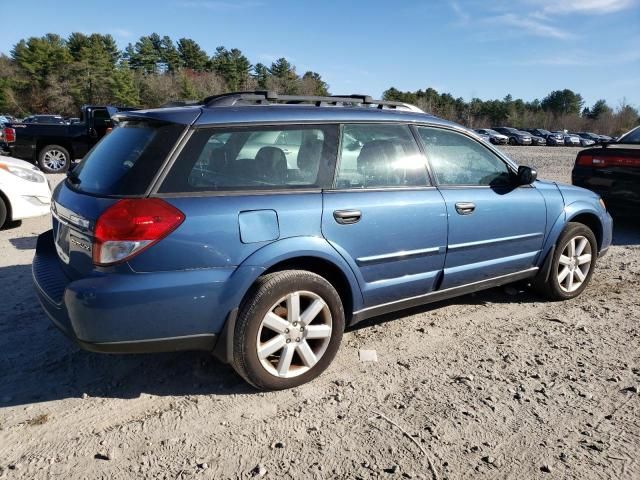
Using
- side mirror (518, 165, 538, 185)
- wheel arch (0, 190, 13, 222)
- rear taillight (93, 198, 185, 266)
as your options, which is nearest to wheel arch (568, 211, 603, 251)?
side mirror (518, 165, 538, 185)

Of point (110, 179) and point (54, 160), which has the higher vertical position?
point (110, 179)

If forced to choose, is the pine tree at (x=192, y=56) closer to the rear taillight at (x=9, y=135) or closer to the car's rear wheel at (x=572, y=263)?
the rear taillight at (x=9, y=135)

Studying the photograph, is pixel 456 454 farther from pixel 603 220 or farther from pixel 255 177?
pixel 603 220

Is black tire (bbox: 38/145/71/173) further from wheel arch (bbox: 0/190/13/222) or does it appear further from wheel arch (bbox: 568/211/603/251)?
wheel arch (bbox: 568/211/603/251)

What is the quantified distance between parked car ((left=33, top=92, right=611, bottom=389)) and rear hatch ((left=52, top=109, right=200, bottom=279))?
1 centimetres

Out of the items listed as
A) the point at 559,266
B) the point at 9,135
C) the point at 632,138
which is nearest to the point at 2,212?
the point at 559,266

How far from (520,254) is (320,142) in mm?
2057

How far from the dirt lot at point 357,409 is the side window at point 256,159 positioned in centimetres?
123

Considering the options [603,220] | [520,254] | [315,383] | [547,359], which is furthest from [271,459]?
[603,220]

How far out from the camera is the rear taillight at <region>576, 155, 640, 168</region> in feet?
23.2

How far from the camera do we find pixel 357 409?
2.84 meters

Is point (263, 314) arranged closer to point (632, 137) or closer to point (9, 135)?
point (632, 137)

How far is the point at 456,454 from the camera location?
2469 mm

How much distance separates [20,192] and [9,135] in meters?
7.07
